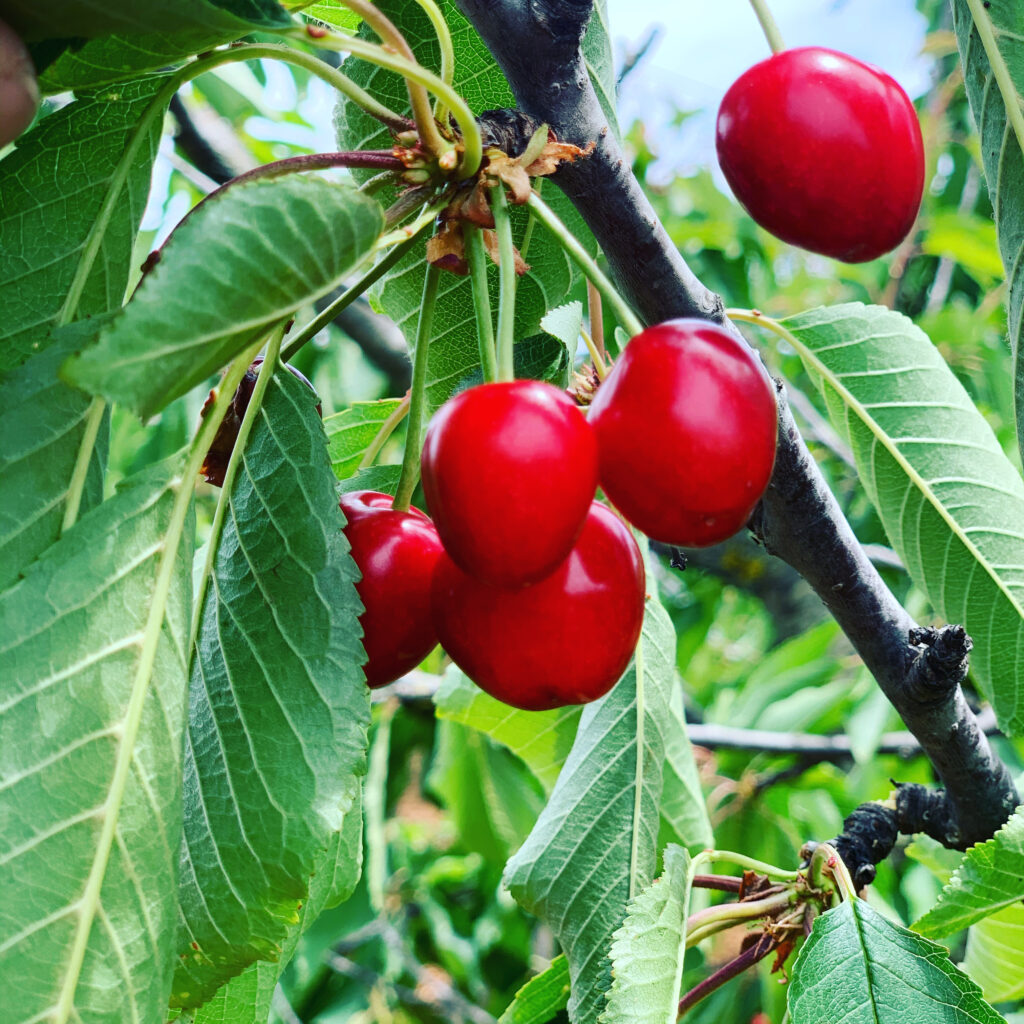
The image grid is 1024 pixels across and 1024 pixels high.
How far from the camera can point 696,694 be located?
3.52m

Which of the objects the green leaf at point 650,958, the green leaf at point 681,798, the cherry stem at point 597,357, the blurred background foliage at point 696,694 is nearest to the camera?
the green leaf at point 650,958

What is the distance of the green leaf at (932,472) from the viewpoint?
98cm

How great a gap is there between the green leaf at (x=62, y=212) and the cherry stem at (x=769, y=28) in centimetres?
43

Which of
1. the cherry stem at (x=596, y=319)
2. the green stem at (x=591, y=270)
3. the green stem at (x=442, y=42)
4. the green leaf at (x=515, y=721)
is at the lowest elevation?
the green leaf at (x=515, y=721)

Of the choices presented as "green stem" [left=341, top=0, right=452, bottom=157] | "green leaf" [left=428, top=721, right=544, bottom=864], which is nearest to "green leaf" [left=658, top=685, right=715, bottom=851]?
"green stem" [left=341, top=0, right=452, bottom=157]

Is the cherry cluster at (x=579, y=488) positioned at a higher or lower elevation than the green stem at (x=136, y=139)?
lower

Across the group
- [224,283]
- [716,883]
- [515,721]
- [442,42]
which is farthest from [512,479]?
[515,721]

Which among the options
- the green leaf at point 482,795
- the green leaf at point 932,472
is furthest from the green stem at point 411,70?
the green leaf at point 482,795

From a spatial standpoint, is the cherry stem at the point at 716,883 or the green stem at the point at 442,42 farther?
the cherry stem at the point at 716,883

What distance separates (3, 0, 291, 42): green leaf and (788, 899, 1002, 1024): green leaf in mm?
764

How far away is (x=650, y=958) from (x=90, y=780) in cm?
46

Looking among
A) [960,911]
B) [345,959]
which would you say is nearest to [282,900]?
[960,911]

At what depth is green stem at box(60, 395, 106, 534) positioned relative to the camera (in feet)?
2.12

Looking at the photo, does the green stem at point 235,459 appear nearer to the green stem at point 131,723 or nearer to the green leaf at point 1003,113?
the green stem at point 131,723
